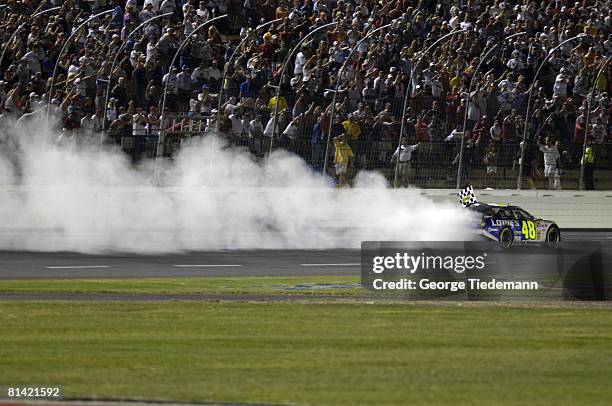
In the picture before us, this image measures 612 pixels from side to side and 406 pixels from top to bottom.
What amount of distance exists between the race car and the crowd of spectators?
1.76 m

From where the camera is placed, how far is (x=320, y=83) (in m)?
31.2

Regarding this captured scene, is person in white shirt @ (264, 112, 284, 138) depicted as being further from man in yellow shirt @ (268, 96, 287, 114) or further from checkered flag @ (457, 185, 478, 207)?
checkered flag @ (457, 185, 478, 207)

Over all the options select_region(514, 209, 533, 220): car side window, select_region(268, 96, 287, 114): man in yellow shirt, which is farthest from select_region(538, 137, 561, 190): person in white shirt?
select_region(268, 96, 287, 114): man in yellow shirt

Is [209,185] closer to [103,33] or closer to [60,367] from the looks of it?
[103,33]

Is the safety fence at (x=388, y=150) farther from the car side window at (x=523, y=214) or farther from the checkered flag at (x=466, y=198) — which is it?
the car side window at (x=523, y=214)

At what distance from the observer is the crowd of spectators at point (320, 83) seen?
1124 inches

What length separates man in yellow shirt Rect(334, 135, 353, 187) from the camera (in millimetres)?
28547

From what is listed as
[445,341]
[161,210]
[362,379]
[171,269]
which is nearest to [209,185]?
[161,210]

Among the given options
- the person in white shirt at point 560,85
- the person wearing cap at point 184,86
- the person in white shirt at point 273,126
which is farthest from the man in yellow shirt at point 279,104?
the person in white shirt at point 560,85

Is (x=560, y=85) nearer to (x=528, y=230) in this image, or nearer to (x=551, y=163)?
(x=551, y=163)

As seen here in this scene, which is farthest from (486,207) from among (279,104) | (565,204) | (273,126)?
(279,104)

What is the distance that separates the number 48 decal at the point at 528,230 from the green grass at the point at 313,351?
10.8m

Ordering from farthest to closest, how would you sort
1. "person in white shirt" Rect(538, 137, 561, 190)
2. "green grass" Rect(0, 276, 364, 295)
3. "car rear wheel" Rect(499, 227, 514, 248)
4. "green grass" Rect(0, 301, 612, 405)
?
"person in white shirt" Rect(538, 137, 561, 190)
"car rear wheel" Rect(499, 227, 514, 248)
"green grass" Rect(0, 276, 364, 295)
"green grass" Rect(0, 301, 612, 405)

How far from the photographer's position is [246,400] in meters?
10.6
